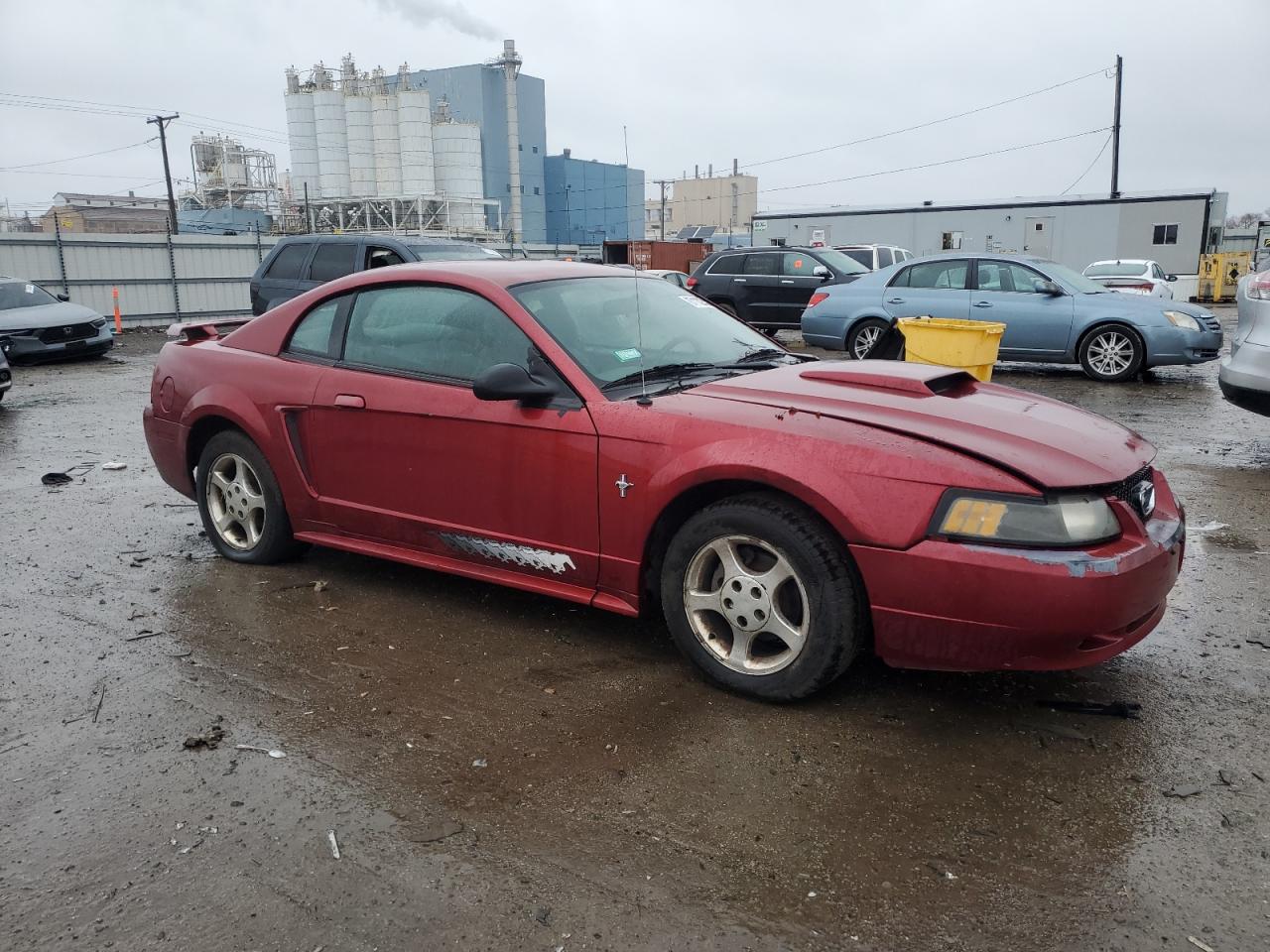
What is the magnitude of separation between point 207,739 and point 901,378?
110 inches

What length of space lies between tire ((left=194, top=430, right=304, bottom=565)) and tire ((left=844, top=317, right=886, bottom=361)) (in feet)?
30.6

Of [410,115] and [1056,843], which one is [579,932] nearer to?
[1056,843]

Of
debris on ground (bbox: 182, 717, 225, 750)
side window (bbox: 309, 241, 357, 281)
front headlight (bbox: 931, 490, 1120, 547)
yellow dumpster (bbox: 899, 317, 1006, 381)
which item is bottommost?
debris on ground (bbox: 182, 717, 225, 750)

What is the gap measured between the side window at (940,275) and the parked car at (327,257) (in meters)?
5.65

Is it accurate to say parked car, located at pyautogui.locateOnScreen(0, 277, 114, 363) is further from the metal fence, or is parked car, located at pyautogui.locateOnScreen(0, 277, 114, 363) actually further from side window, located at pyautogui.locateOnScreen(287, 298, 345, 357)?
side window, located at pyautogui.locateOnScreen(287, 298, 345, 357)

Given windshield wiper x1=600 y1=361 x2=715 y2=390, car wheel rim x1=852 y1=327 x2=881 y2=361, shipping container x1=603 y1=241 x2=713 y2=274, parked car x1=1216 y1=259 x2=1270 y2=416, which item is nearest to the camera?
windshield wiper x1=600 y1=361 x2=715 y2=390

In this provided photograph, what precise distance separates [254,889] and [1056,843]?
2109mm

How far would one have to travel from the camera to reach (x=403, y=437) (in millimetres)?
4184

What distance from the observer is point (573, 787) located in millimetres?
2939

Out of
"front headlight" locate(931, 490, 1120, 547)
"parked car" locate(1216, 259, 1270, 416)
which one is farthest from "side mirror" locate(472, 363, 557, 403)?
"parked car" locate(1216, 259, 1270, 416)

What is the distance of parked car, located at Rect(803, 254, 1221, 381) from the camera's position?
37.9 feet

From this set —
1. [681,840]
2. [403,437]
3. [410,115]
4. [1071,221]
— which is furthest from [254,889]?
[410,115]

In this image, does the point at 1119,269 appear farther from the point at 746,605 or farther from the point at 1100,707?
the point at 746,605

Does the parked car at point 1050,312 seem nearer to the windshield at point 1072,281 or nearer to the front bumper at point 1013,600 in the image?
the windshield at point 1072,281
